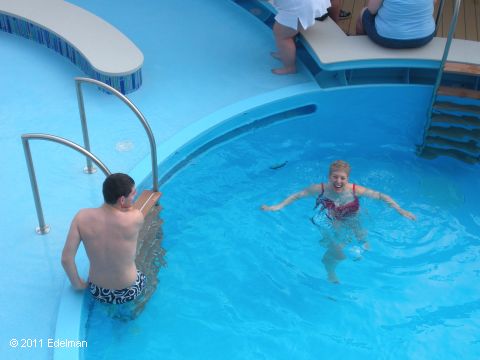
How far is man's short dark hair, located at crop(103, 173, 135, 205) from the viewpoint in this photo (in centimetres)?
381

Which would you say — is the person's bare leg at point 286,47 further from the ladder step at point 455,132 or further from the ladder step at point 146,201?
the ladder step at point 146,201

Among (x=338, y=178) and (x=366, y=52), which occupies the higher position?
(x=366, y=52)

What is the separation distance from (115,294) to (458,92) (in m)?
4.11

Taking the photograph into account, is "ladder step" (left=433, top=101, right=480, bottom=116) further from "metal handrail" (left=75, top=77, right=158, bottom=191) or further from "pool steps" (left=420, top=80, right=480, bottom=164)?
"metal handrail" (left=75, top=77, right=158, bottom=191)

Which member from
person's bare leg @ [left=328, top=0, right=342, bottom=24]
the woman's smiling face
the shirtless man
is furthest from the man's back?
person's bare leg @ [left=328, top=0, right=342, bottom=24]

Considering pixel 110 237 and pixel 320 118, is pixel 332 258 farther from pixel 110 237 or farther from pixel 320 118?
pixel 110 237

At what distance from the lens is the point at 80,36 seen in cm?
673

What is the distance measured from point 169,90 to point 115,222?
Result: 2.94 meters

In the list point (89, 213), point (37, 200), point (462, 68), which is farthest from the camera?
point (462, 68)

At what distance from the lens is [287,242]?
220 inches

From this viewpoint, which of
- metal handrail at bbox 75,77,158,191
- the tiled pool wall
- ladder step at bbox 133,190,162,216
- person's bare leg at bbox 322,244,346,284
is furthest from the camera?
the tiled pool wall

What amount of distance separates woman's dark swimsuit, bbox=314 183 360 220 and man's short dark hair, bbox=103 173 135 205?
2022mm

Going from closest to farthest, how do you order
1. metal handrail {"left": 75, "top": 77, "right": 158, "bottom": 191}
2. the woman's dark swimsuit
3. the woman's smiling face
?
metal handrail {"left": 75, "top": 77, "right": 158, "bottom": 191}, the woman's smiling face, the woman's dark swimsuit

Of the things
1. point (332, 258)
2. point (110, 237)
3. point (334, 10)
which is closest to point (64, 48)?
point (334, 10)
